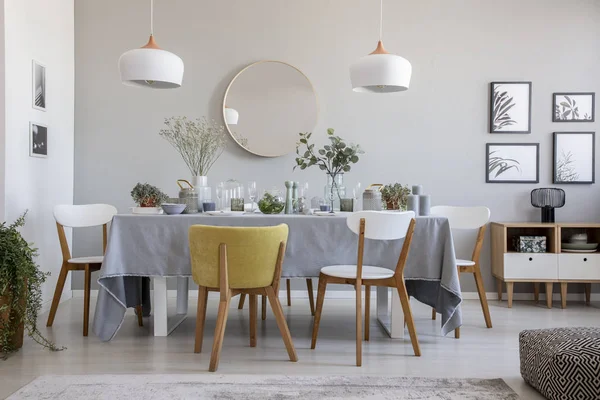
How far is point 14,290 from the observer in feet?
10.3

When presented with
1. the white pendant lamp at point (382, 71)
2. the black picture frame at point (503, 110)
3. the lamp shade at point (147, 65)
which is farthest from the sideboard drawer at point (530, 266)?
the lamp shade at point (147, 65)

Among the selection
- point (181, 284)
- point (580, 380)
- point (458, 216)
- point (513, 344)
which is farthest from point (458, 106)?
point (580, 380)

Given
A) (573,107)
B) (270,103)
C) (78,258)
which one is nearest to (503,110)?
(573,107)

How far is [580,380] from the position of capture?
2316mm

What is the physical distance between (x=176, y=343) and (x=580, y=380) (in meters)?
2.20

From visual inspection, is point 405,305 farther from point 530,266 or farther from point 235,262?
point 530,266

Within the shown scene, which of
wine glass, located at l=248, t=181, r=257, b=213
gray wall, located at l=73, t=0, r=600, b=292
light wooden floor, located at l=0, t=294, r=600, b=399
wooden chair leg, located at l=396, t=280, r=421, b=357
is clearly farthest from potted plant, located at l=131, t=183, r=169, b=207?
wooden chair leg, located at l=396, t=280, r=421, b=357

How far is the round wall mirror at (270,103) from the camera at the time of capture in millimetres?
4945

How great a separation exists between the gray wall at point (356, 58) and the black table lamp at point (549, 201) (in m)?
0.15

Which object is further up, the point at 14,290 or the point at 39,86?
the point at 39,86

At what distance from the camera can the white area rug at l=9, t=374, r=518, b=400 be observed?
2.55 meters

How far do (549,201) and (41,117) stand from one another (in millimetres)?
4144

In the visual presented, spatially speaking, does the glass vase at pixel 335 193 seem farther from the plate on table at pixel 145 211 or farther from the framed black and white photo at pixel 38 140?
the framed black and white photo at pixel 38 140

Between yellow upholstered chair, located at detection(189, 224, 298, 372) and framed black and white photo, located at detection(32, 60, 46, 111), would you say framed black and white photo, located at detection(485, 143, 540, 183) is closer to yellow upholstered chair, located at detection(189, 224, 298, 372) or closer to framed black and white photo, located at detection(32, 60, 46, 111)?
yellow upholstered chair, located at detection(189, 224, 298, 372)
